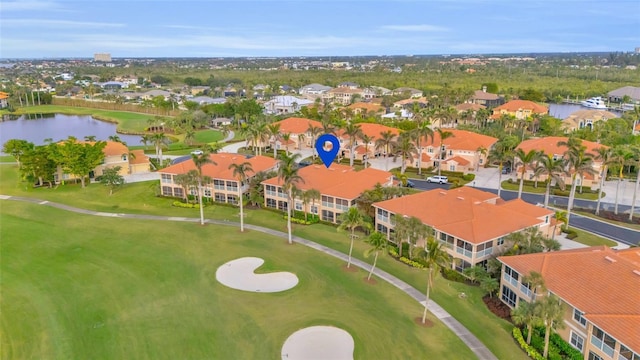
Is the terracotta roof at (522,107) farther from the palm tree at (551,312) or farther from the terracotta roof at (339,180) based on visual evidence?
the palm tree at (551,312)

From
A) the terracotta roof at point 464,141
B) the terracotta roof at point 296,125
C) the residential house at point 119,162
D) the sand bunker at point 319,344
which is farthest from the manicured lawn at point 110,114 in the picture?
the sand bunker at point 319,344

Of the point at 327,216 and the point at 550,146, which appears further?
the point at 550,146

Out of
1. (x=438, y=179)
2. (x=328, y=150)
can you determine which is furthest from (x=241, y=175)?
(x=438, y=179)

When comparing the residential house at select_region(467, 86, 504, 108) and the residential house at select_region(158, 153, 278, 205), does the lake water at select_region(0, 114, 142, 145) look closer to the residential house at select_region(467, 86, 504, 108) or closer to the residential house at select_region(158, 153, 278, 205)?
the residential house at select_region(158, 153, 278, 205)

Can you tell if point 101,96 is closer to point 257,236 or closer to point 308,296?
point 257,236

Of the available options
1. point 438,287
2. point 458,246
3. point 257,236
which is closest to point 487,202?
point 458,246

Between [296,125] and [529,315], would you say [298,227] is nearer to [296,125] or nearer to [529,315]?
[529,315]
